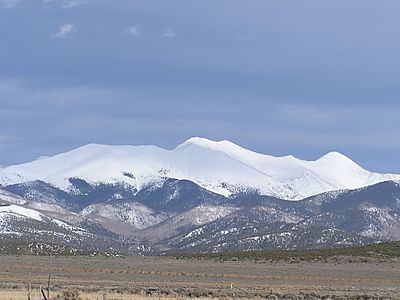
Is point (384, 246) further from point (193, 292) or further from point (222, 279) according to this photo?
point (193, 292)

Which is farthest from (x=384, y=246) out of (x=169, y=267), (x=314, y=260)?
(x=169, y=267)

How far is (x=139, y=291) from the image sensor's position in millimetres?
61094

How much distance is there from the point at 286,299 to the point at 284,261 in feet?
223

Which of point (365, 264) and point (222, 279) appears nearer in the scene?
point (222, 279)

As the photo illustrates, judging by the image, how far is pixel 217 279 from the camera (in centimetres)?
8806

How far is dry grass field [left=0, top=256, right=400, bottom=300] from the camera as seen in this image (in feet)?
201

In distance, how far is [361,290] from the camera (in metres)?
73.8

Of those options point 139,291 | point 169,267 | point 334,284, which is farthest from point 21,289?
point 169,267

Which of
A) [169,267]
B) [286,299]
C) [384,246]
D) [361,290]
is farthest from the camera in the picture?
[384,246]

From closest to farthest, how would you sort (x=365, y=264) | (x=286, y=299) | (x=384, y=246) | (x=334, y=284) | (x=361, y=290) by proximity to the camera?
(x=286, y=299) < (x=361, y=290) < (x=334, y=284) < (x=365, y=264) < (x=384, y=246)

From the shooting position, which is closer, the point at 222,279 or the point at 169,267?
the point at 222,279

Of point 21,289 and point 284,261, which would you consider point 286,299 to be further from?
point 284,261

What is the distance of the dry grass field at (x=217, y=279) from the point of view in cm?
6126

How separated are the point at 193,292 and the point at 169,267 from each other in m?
52.5
